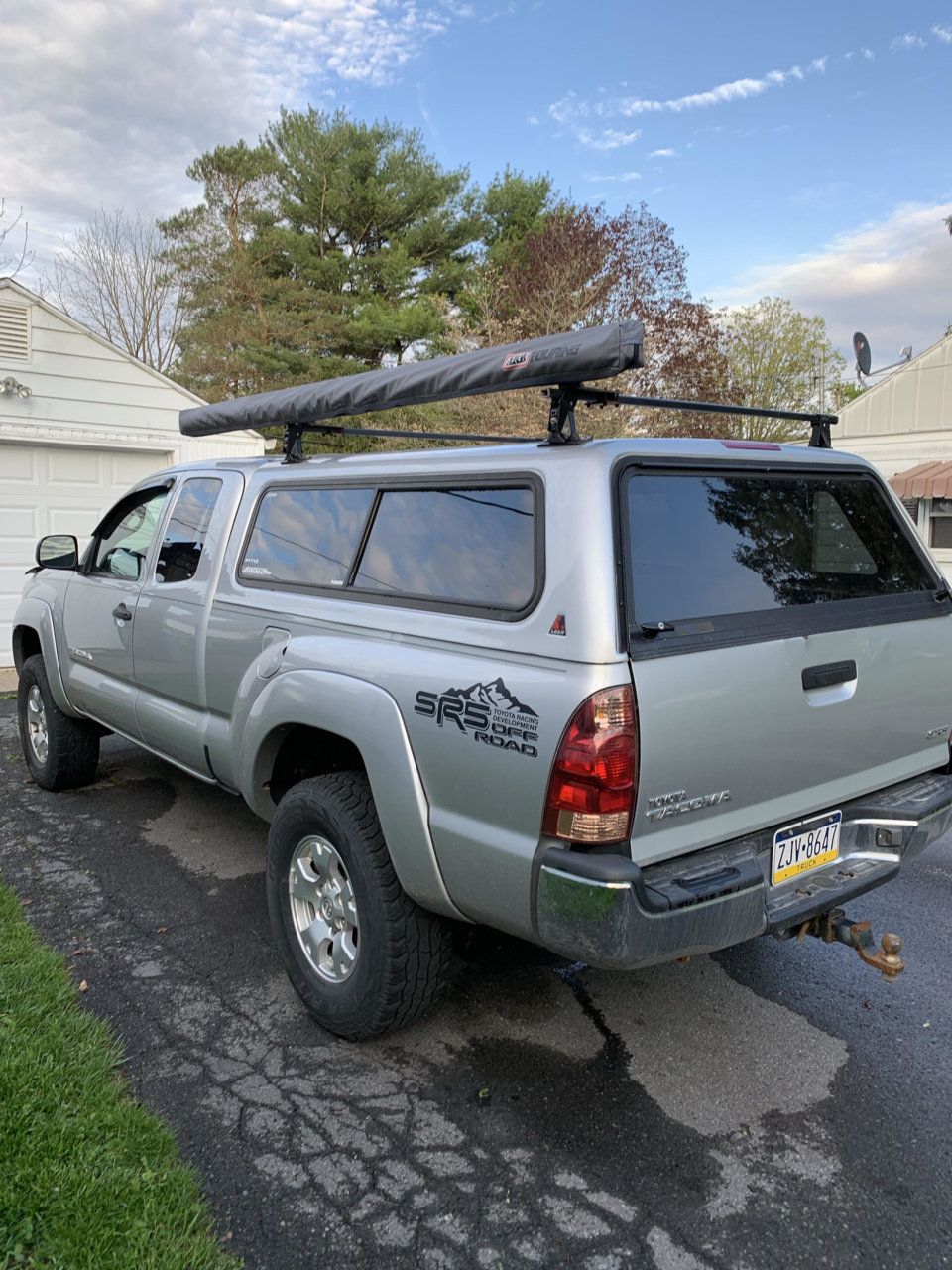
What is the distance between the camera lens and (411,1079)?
2.79 meters

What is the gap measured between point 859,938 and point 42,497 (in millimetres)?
9535

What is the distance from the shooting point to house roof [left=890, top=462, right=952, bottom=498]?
47.0 ft

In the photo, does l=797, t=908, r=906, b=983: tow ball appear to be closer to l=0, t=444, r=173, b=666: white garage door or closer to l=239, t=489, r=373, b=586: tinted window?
l=239, t=489, r=373, b=586: tinted window

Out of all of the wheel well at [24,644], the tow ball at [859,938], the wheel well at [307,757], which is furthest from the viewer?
the wheel well at [24,644]

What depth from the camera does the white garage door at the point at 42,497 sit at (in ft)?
31.8

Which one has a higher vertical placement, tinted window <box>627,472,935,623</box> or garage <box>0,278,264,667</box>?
garage <box>0,278,264,667</box>

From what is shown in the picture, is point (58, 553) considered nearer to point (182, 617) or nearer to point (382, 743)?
point (182, 617)

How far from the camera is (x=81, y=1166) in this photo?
228 cm

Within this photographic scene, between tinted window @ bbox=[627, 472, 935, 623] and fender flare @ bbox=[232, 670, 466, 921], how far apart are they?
2.66ft

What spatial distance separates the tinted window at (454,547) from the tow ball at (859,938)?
1.37 meters

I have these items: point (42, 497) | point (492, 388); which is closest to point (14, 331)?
point (42, 497)

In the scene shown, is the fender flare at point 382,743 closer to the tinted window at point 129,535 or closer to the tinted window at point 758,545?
the tinted window at point 758,545

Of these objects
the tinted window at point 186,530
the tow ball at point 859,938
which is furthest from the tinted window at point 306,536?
the tow ball at point 859,938

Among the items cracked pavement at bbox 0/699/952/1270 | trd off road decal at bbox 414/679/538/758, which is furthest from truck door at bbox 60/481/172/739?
trd off road decal at bbox 414/679/538/758
